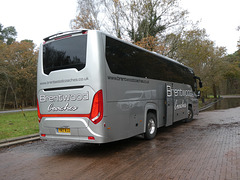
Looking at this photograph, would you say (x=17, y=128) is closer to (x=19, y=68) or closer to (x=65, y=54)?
(x=65, y=54)

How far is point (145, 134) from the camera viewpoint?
7742mm

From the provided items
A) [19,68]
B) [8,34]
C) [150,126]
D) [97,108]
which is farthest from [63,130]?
[8,34]

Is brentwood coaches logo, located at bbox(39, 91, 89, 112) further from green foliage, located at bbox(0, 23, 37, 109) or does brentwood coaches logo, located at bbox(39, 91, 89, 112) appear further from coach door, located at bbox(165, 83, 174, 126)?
green foliage, located at bbox(0, 23, 37, 109)

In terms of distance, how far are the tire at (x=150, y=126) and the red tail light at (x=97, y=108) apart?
8.89 feet

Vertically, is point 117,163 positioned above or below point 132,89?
below

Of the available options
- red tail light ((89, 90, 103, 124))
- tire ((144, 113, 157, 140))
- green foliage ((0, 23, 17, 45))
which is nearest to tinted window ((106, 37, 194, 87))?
red tail light ((89, 90, 103, 124))

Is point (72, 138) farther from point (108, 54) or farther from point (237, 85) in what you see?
point (237, 85)

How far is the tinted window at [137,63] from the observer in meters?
6.07

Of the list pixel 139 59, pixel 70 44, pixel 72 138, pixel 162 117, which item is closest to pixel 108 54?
pixel 70 44

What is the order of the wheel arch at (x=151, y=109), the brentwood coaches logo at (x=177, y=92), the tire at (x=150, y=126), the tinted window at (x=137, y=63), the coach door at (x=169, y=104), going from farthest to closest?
1. the brentwood coaches logo at (x=177, y=92)
2. the coach door at (x=169, y=104)
3. the tire at (x=150, y=126)
4. the wheel arch at (x=151, y=109)
5. the tinted window at (x=137, y=63)

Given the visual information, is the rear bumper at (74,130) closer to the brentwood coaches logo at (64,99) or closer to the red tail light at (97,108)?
the red tail light at (97,108)

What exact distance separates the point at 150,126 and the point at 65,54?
4.11 meters

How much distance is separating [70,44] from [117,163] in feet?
11.5

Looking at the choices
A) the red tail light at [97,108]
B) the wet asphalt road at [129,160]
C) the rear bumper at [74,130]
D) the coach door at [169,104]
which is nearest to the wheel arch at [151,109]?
the coach door at [169,104]
